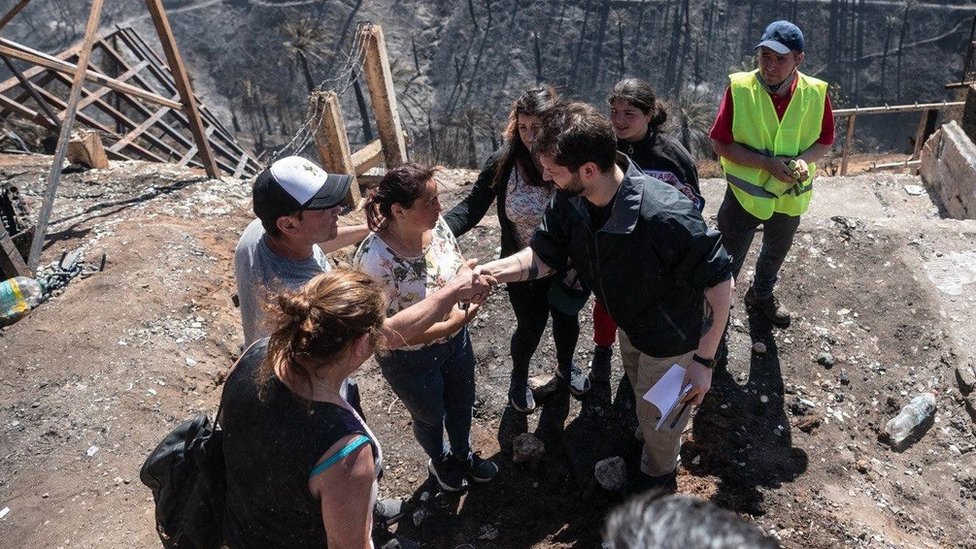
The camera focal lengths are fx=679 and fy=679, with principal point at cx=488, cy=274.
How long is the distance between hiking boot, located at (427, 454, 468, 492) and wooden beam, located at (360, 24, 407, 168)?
310cm

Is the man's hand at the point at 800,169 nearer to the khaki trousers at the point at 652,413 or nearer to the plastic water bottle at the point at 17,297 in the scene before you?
the khaki trousers at the point at 652,413

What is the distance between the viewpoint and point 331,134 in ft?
18.0

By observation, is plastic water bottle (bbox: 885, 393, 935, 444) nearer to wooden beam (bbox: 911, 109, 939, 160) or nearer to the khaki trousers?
the khaki trousers

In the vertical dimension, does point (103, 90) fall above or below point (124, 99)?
above

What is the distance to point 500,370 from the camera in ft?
13.3

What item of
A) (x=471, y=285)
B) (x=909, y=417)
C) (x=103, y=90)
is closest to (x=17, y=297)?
(x=471, y=285)

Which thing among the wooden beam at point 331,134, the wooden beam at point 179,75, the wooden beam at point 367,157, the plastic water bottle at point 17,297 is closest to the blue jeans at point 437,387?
the wooden beam at point 331,134

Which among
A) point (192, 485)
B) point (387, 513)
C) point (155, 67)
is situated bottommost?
point (387, 513)

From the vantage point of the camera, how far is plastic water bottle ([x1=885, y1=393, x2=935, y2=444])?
3.40 metres

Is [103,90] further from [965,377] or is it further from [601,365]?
[965,377]

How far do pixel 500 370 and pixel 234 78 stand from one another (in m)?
34.8

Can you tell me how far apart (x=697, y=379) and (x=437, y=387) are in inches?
40.5

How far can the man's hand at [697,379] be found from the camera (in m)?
2.51

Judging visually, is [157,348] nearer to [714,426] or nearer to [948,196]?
[714,426]
